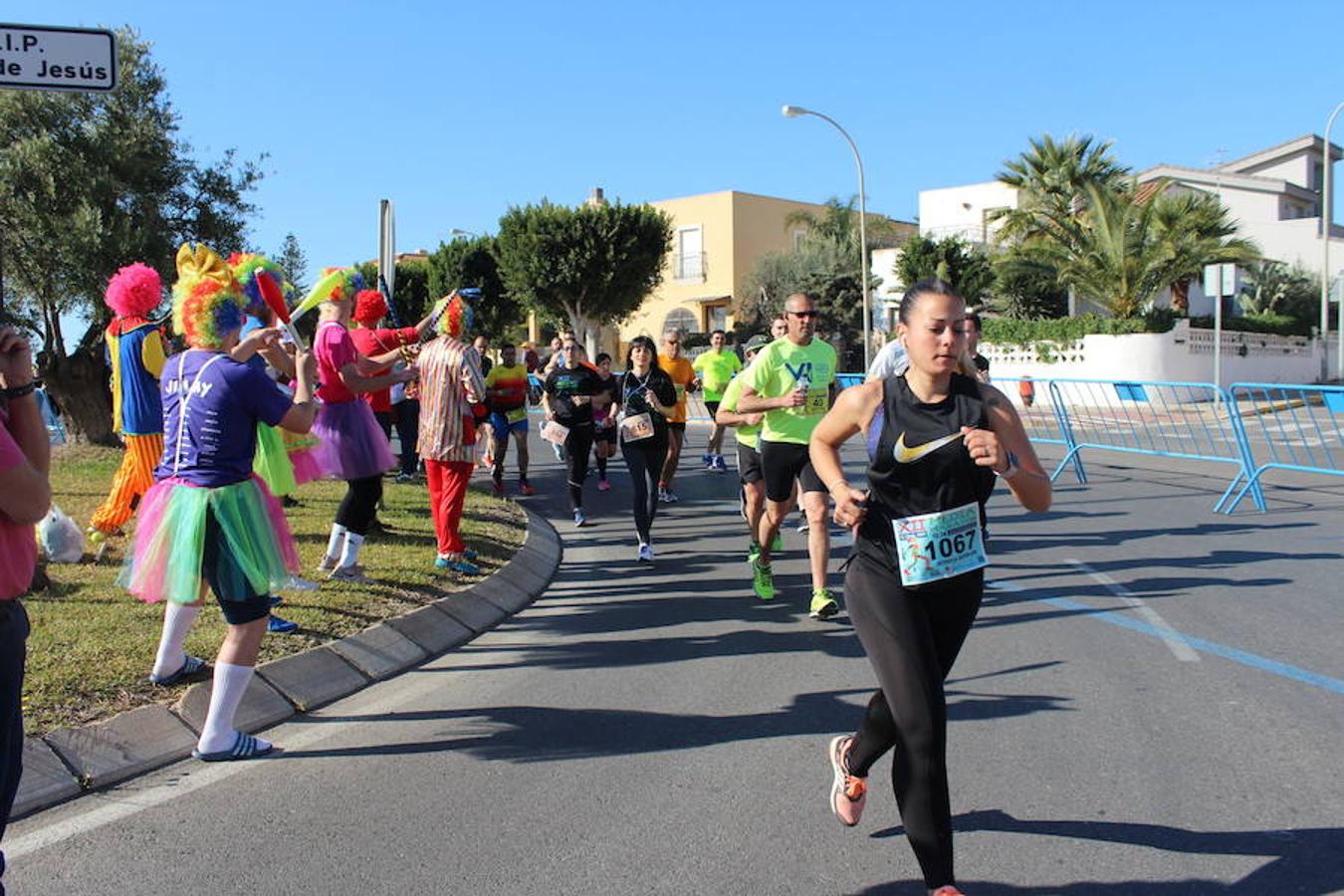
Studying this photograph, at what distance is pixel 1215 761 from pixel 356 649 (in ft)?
13.9

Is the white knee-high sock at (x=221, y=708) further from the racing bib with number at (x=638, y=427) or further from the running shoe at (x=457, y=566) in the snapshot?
the racing bib with number at (x=638, y=427)

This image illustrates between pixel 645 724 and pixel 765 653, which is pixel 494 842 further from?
pixel 765 653

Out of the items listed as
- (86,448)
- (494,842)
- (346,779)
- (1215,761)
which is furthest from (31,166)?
(1215,761)

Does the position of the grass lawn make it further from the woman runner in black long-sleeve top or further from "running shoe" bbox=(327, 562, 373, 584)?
the woman runner in black long-sleeve top

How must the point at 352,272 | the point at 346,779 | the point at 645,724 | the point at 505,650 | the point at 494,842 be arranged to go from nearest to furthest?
the point at 494,842
the point at 346,779
the point at 645,724
the point at 505,650
the point at 352,272

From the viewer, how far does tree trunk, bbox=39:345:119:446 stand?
498 inches

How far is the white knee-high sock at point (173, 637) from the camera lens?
192 inches

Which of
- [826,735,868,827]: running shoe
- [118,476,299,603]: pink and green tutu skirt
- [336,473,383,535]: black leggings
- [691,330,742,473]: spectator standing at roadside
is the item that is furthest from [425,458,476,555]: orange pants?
[691,330,742,473]: spectator standing at roadside

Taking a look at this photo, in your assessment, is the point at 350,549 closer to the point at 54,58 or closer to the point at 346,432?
the point at 346,432

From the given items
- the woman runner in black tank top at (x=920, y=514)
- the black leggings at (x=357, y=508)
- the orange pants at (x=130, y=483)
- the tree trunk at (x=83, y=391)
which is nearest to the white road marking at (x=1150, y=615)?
the woman runner in black tank top at (x=920, y=514)

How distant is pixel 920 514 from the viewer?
351 cm

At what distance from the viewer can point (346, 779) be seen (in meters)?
4.34

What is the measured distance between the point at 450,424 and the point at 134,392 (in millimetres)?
2148

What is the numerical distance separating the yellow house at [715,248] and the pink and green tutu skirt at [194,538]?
1823 inches
